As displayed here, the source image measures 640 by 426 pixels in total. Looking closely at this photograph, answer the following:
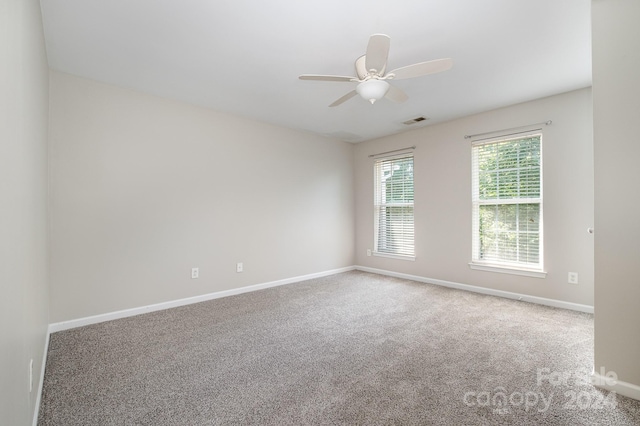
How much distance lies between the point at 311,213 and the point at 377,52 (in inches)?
134

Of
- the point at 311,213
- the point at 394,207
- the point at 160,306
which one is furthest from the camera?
the point at 394,207

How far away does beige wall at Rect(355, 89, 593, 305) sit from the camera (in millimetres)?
3318

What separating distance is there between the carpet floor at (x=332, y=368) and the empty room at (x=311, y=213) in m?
0.02

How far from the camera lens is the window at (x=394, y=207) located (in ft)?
16.4

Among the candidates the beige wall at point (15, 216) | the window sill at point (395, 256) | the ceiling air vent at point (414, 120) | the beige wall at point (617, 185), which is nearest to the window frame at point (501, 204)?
the ceiling air vent at point (414, 120)

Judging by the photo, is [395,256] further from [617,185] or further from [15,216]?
[15,216]

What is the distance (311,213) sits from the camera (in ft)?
16.7

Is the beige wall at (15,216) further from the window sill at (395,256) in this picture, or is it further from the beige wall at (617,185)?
the window sill at (395,256)

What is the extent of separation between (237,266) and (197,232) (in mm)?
753

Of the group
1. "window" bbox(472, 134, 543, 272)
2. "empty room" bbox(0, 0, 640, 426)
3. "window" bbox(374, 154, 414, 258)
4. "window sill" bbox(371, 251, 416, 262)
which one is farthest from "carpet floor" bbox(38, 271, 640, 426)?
"window" bbox(374, 154, 414, 258)

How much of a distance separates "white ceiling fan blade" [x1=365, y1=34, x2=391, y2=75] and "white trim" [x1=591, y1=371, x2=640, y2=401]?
2.50m

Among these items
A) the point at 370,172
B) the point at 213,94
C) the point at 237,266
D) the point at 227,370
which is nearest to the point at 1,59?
the point at 227,370

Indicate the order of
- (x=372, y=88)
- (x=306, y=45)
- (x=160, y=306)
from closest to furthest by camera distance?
(x=372, y=88) < (x=306, y=45) < (x=160, y=306)

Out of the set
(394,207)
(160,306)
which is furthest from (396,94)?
(160,306)
